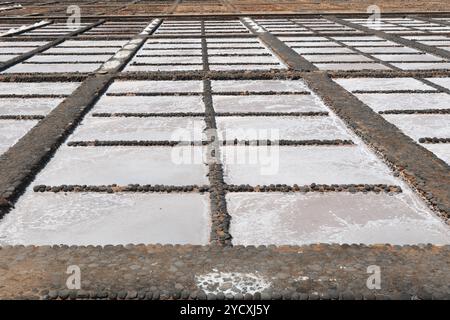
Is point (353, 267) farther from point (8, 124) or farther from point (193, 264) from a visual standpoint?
point (8, 124)

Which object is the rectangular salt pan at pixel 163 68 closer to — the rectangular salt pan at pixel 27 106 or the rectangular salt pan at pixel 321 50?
the rectangular salt pan at pixel 27 106

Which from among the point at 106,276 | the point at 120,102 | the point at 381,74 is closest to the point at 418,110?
the point at 381,74

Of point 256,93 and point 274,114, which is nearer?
point 274,114

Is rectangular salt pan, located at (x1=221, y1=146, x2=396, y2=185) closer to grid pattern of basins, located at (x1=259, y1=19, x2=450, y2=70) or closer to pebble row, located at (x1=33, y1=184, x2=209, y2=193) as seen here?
pebble row, located at (x1=33, y1=184, x2=209, y2=193)

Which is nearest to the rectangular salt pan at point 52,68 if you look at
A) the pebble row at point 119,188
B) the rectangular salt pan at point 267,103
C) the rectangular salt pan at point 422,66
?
the rectangular salt pan at point 267,103

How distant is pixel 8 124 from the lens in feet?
19.7

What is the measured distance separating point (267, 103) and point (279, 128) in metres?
1.09

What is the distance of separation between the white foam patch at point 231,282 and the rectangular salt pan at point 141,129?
2.67 metres

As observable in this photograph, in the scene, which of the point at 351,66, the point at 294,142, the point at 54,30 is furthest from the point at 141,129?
the point at 54,30

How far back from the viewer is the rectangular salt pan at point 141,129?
5590mm

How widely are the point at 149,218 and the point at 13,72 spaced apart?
20.0ft

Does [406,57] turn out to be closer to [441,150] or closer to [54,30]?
[441,150]

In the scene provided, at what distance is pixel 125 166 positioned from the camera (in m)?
4.79
